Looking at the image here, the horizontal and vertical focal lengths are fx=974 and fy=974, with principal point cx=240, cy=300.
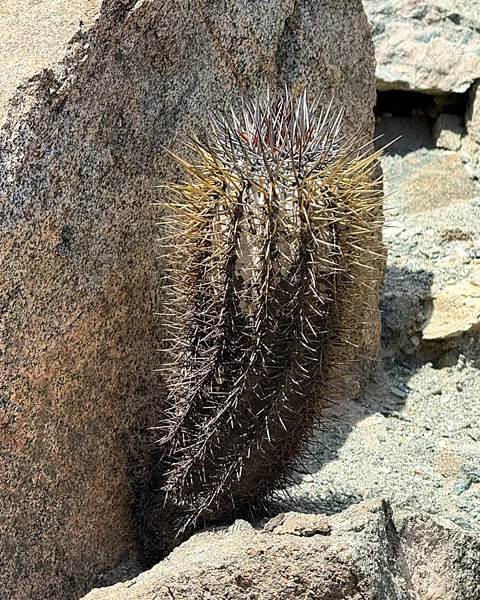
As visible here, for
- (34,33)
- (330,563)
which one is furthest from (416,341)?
(34,33)

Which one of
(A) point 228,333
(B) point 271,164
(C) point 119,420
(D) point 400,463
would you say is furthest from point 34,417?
(D) point 400,463

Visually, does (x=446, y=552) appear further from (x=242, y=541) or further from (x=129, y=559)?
(x=129, y=559)

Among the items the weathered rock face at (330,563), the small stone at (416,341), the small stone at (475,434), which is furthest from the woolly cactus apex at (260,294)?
the small stone at (416,341)

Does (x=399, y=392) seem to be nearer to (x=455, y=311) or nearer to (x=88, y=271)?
(x=455, y=311)

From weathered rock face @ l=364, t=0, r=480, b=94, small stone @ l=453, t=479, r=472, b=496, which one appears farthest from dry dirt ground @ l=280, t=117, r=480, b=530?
weathered rock face @ l=364, t=0, r=480, b=94

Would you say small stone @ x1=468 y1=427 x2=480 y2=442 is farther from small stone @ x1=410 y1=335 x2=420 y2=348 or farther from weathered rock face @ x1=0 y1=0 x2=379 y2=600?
weathered rock face @ x1=0 y1=0 x2=379 y2=600
